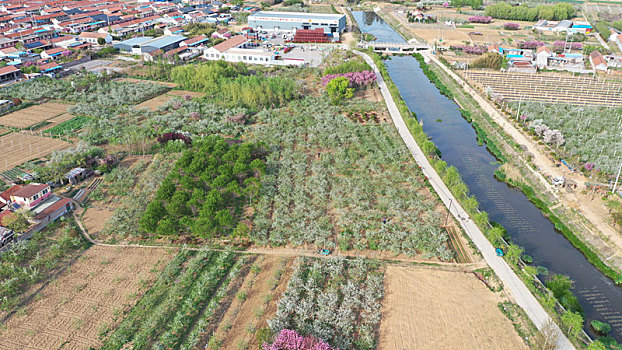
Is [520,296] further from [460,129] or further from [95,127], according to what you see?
[95,127]

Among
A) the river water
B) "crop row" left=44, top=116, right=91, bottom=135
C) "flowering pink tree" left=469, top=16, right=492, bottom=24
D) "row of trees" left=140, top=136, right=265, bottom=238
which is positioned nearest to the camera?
the river water

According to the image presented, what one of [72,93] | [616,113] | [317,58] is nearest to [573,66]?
[616,113]

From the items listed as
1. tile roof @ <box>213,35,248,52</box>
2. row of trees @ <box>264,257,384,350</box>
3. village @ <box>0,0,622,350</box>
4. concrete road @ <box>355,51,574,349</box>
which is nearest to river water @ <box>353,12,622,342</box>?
village @ <box>0,0,622,350</box>

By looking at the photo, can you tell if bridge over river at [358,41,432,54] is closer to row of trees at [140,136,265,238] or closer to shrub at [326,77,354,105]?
shrub at [326,77,354,105]

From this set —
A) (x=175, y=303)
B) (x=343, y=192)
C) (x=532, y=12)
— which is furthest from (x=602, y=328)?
(x=532, y=12)

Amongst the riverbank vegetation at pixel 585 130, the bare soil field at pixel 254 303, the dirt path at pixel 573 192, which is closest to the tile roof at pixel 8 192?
the bare soil field at pixel 254 303

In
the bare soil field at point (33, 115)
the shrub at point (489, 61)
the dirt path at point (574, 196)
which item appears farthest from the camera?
the shrub at point (489, 61)

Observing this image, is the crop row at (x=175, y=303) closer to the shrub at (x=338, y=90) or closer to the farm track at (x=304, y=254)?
the farm track at (x=304, y=254)
